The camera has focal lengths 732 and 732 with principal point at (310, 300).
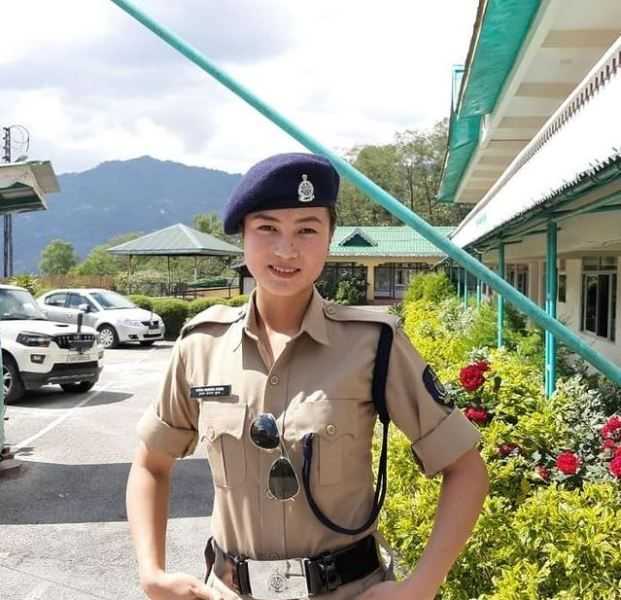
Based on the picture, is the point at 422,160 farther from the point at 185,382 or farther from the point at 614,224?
the point at 185,382

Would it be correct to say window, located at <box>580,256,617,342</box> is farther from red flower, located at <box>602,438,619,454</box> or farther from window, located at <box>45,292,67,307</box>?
window, located at <box>45,292,67,307</box>

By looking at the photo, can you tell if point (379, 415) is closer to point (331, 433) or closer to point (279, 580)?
point (331, 433)

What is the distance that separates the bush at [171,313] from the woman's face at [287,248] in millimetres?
20151

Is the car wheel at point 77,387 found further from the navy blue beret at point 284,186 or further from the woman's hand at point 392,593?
the woman's hand at point 392,593

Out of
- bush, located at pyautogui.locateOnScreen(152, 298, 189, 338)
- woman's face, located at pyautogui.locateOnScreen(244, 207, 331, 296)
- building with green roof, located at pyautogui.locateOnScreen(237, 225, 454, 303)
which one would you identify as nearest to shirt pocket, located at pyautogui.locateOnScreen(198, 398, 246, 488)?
woman's face, located at pyautogui.locateOnScreen(244, 207, 331, 296)

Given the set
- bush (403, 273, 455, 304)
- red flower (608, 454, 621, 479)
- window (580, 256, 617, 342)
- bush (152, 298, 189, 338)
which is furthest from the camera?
bush (152, 298, 189, 338)

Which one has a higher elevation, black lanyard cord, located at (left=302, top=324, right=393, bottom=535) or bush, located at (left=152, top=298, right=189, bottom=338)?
black lanyard cord, located at (left=302, top=324, right=393, bottom=535)

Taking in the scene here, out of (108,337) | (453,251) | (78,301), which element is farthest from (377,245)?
(453,251)

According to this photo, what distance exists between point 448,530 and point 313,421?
1.11 ft

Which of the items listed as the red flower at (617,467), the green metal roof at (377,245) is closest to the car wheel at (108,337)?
the red flower at (617,467)

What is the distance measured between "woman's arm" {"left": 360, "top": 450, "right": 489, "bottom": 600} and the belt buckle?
143 millimetres

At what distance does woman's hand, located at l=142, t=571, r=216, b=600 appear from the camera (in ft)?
4.76

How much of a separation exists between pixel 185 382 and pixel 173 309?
66.5ft

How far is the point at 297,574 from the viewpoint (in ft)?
4.81
